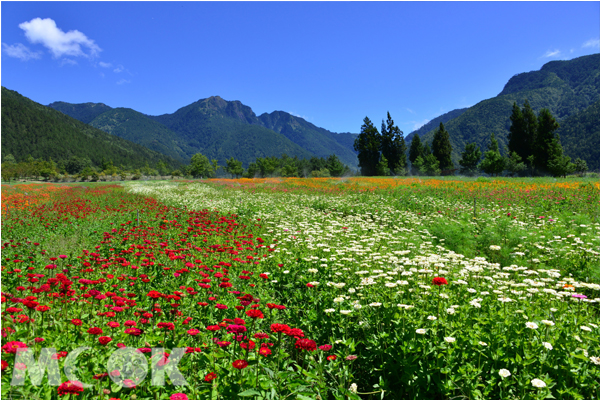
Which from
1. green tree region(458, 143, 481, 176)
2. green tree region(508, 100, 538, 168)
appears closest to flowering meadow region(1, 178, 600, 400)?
green tree region(508, 100, 538, 168)

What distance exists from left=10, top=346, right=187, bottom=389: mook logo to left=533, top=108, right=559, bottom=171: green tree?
2181 inches

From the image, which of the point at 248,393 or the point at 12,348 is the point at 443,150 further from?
the point at 12,348

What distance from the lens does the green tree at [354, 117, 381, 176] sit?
64125 millimetres

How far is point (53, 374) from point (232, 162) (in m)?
99.1

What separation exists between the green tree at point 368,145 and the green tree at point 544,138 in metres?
27.3

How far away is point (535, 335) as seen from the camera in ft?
9.05

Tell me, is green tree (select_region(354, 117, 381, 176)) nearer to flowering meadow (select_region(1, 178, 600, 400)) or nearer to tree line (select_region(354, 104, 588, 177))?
tree line (select_region(354, 104, 588, 177))

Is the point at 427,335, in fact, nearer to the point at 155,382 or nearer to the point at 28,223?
the point at 155,382

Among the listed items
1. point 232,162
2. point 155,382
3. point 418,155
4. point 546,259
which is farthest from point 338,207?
point 232,162

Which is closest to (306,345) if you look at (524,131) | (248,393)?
(248,393)

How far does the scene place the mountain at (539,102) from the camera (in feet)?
384

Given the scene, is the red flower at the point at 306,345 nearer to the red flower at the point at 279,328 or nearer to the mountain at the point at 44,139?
the red flower at the point at 279,328

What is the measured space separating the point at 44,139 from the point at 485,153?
500 ft

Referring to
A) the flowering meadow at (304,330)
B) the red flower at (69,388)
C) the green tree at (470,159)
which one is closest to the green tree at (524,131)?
the green tree at (470,159)
